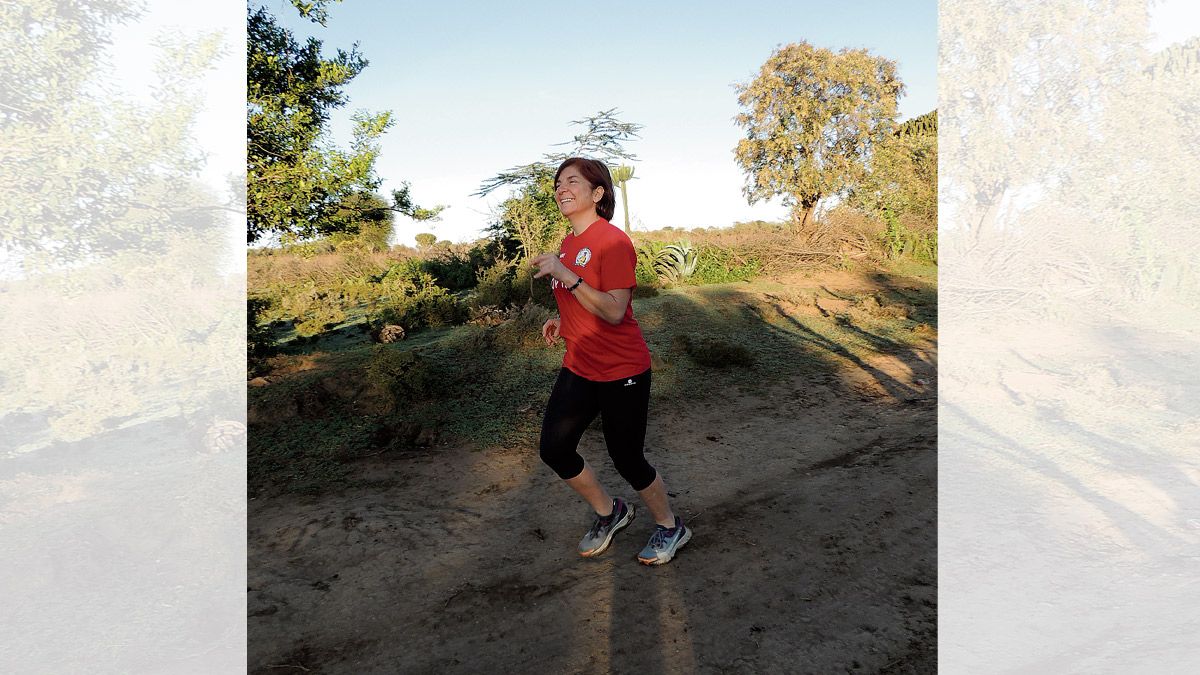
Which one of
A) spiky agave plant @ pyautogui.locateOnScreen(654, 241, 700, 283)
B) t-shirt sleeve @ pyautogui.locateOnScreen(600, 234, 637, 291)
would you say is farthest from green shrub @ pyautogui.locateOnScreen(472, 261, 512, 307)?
t-shirt sleeve @ pyautogui.locateOnScreen(600, 234, 637, 291)

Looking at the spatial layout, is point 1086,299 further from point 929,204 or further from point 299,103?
point 299,103

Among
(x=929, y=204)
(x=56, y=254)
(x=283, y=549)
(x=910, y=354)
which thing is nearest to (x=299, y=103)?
(x=56, y=254)

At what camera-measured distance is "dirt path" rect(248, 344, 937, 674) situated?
264 centimetres

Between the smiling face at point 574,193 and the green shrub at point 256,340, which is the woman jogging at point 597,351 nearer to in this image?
the smiling face at point 574,193

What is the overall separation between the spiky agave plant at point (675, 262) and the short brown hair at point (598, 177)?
10639 mm

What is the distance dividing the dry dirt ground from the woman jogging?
0.49 metres

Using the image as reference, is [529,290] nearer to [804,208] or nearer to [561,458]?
[561,458]

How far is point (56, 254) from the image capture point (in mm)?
4609

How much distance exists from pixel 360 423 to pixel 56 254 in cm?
263

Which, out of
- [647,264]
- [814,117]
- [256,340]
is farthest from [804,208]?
[256,340]

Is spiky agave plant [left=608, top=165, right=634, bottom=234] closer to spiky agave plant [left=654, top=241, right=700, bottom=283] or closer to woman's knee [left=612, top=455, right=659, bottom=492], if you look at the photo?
spiky agave plant [left=654, top=241, right=700, bottom=283]

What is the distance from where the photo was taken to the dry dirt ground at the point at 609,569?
2643 millimetres

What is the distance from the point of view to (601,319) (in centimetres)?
306

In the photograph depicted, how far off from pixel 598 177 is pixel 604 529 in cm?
198
